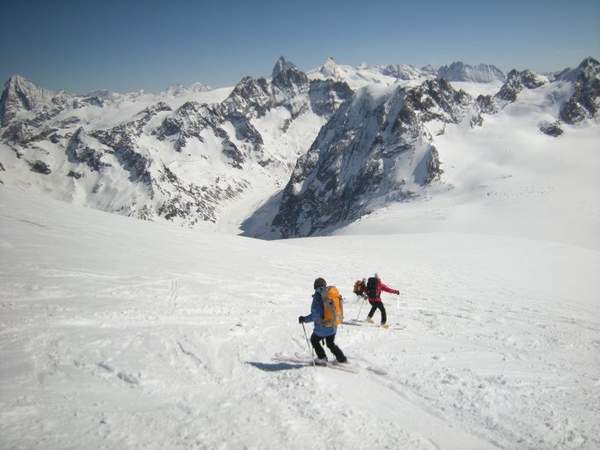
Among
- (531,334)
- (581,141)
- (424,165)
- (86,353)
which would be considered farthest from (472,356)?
(581,141)

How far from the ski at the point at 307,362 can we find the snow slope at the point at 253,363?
0.58 ft

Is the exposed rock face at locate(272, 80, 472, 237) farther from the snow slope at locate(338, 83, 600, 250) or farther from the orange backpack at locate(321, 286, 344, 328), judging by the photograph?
the orange backpack at locate(321, 286, 344, 328)

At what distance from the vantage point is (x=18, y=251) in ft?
53.4

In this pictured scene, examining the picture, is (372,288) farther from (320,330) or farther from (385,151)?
(385,151)

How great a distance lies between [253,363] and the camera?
8.61m

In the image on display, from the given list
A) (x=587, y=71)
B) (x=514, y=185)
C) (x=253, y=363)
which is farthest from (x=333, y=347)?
(x=587, y=71)

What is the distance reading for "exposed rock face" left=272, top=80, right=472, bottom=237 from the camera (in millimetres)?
129000

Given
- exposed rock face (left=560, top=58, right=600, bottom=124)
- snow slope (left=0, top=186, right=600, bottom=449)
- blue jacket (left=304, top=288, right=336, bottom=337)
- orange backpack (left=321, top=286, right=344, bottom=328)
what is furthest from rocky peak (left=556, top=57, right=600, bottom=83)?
blue jacket (left=304, top=288, right=336, bottom=337)

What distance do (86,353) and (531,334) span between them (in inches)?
485

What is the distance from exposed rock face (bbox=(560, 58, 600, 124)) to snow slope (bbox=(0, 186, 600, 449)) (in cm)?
15690

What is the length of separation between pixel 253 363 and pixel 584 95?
18603cm

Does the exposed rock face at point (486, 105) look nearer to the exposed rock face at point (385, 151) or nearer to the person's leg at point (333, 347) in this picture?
the exposed rock face at point (385, 151)

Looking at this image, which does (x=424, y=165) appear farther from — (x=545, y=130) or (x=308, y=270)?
(x=308, y=270)

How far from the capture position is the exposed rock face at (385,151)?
423ft
